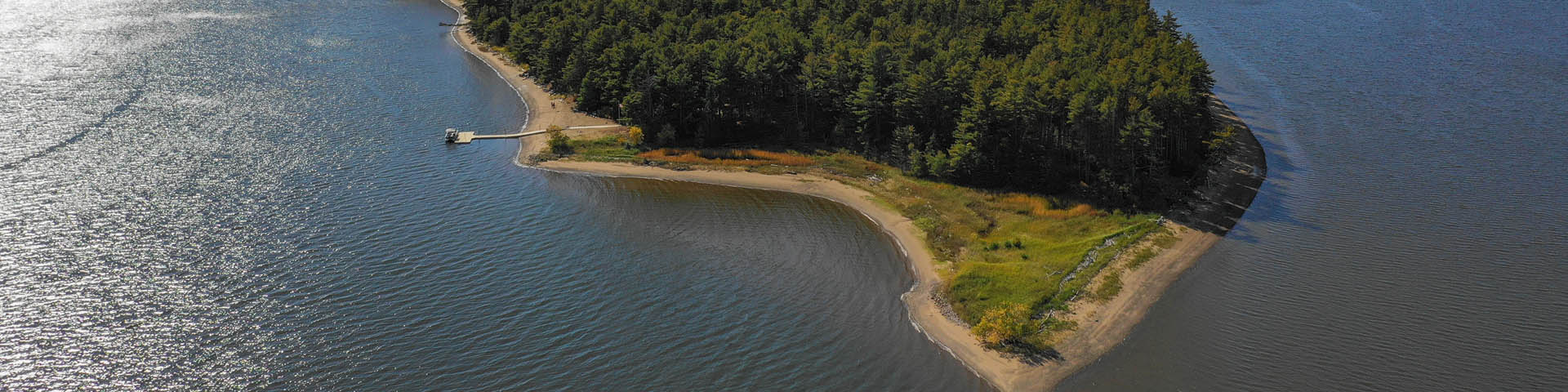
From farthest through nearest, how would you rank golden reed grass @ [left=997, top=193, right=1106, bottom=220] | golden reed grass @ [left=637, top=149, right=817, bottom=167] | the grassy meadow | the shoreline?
golden reed grass @ [left=637, top=149, right=817, bottom=167], golden reed grass @ [left=997, top=193, right=1106, bottom=220], the grassy meadow, the shoreline

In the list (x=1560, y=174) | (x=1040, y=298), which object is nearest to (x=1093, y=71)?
A: (x=1040, y=298)

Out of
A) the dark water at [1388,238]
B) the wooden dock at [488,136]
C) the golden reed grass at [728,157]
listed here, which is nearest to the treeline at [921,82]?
the golden reed grass at [728,157]

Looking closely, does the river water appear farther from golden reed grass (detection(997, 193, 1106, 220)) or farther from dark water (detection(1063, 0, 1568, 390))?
golden reed grass (detection(997, 193, 1106, 220))

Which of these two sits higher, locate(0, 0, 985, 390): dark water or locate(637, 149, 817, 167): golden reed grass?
locate(637, 149, 817, 167): golden reed grass

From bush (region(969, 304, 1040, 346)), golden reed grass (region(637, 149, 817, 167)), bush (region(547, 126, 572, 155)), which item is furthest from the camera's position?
bush (region(547, 126, 572, 155))

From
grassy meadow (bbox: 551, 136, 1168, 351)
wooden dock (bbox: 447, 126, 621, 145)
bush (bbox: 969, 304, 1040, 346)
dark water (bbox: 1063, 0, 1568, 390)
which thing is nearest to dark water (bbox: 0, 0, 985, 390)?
wooden dock (bbox: 447, 126, 621, 145)

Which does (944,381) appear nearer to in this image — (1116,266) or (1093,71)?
(1116,266)

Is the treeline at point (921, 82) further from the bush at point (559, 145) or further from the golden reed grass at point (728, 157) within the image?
the bush at point (559, 145)
